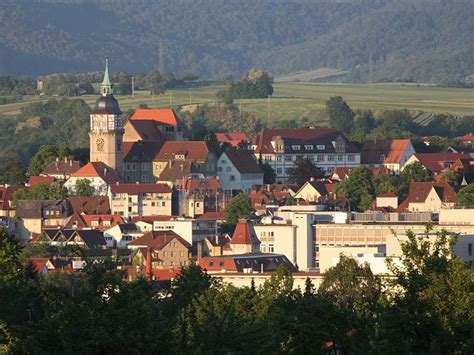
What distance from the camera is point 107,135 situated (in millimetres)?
115375

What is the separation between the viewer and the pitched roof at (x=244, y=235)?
8766cm

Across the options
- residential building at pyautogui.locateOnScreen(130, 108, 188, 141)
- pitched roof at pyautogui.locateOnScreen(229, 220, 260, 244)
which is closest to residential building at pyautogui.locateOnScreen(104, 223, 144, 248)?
pitched roof at pyautogui.locateOnScreen(229, 220, 260, 244)

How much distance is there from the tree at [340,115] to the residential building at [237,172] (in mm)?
43235

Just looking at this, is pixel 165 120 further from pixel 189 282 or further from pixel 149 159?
pixel 189 282

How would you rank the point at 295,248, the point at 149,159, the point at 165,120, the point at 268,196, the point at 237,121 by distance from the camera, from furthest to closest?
the point at 237,121 → the point at 165,120 → the point at 149,159 → the point at 268,196 → the point at 295,248

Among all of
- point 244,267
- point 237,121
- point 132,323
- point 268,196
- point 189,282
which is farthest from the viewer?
point 237,121

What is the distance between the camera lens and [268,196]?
10794 cm

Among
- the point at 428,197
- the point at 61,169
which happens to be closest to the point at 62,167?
the point at 61,169

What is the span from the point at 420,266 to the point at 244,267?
40927 mm

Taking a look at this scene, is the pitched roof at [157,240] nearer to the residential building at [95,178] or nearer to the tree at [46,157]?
the residential building at [95,178]

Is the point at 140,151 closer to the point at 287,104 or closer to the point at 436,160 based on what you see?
the point at 436,160

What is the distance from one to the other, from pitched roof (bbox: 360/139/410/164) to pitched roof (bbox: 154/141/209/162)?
13.4m

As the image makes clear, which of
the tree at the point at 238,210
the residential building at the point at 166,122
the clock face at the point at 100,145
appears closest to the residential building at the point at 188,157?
the clock face at the point at 100,145

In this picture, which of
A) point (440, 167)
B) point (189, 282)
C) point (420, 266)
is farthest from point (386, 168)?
point (420, 266)
